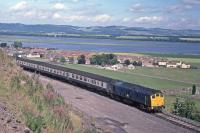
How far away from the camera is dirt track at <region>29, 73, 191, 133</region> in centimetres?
3052

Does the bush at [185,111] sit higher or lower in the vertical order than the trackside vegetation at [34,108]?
lower

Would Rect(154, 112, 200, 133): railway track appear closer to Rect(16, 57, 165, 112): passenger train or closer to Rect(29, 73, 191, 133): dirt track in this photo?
Rect(29, 73, 191, 133): dirt track

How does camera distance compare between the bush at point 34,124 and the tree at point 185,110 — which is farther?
the tree at point 185,110

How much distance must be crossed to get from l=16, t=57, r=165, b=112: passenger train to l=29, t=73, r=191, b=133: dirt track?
3.21 feet

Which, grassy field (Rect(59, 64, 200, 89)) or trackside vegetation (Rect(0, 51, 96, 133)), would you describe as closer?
trackside vegetation (Rect(0, 51, 96, 133))

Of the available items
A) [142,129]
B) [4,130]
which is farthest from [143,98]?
[4,130]

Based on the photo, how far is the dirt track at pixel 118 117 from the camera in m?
30.5

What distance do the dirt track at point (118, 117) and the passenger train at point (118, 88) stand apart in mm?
979

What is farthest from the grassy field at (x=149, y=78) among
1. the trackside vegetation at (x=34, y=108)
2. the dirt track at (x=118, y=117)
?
the trackside vegetation at (x=34, y=108)

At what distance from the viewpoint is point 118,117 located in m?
34.7

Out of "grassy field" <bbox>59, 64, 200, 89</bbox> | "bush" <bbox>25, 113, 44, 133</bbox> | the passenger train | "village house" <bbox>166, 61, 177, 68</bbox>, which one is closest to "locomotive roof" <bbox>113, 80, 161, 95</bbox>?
the passenger train

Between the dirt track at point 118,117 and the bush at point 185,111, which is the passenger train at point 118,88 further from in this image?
the bush at point 185,111

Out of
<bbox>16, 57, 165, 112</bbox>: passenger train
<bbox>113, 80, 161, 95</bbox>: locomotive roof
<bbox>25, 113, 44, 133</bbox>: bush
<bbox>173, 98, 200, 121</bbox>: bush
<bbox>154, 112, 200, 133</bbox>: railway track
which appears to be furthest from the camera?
<bbox>173, 98, 200, 121</bbox>: bush

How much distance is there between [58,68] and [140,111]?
28.4 m
